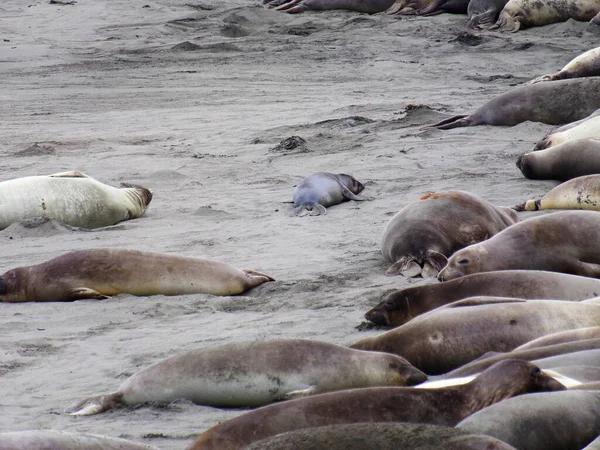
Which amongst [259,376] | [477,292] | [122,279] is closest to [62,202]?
[122,279]

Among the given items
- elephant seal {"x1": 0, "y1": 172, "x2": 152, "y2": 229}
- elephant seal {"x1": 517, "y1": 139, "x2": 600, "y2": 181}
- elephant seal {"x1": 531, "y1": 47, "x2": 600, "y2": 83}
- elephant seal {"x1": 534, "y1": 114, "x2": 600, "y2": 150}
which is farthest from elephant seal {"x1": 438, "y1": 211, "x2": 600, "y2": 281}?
elephant seal {"x1": 531, "y1": 47, "x2": 600, "y2": 83}

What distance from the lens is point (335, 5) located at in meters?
16.8

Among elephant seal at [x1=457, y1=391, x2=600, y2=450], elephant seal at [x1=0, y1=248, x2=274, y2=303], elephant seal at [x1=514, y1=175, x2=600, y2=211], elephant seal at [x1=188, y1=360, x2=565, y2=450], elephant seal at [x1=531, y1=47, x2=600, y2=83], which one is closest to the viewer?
elephant seal at [x1=457, y1=391, x2=600, y2=450]

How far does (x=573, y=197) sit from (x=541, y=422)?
3646 millimetres

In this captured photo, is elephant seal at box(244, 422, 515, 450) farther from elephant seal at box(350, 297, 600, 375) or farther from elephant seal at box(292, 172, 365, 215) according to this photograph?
elephant seal at box(292, 172, 365, 215)

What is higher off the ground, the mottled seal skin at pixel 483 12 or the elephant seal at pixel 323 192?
the elephant seal at pixel 323 192

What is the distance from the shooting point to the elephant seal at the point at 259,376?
341 centimetres

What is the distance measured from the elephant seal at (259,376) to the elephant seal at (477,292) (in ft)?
2.08

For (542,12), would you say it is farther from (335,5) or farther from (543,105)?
(543,105)

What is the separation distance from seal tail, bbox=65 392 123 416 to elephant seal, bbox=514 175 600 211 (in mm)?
3242

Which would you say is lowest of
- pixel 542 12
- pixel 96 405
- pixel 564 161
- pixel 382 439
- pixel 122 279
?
pixel 542 12

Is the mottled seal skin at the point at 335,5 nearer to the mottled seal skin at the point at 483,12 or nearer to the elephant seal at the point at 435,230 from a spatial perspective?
the mottled seal skin at the point at 483,12

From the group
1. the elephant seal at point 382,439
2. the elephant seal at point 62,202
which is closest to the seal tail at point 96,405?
the elephant seal at point 382,439

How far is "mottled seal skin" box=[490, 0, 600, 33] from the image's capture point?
1443 centimetres
